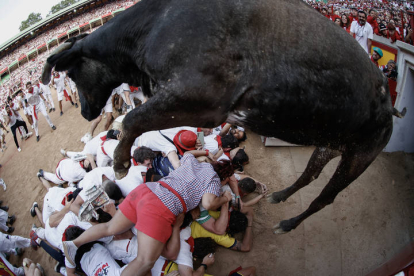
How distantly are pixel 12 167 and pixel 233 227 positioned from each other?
722 cm

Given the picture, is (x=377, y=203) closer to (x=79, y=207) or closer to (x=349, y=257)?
(x=349, y=257)

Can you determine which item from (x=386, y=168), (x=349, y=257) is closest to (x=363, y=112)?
(x=349, y=257)

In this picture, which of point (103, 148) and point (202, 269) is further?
point (103, 148)

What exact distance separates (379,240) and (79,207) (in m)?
4.30

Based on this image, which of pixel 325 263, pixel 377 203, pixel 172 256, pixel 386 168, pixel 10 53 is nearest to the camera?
pixel 172 256

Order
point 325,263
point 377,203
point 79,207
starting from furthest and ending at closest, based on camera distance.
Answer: point 377,203
point 79,207
point 325,263

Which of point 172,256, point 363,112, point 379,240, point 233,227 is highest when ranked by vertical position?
point 363,112

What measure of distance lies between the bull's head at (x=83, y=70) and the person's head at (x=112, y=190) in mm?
1738

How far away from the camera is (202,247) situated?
368 cm

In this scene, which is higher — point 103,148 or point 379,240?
point 103,148

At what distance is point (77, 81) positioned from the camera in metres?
2.40

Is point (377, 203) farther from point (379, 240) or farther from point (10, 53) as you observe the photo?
point (10, 53)

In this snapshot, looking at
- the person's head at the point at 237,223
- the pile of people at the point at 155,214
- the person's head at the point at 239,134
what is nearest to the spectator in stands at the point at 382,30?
the person's head at the point at 239,134

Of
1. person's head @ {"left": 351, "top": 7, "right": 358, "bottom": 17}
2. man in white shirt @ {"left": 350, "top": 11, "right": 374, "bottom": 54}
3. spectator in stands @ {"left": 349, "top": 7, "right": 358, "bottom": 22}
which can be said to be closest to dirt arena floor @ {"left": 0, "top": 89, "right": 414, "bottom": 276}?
man in white shirt @ {"left": 350, "top": 11, "right": 374, "bottom": 54}
